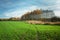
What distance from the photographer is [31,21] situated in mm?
3338

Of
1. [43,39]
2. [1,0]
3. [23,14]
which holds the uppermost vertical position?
[1,0]

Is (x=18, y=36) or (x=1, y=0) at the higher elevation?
(x=1, y=0)

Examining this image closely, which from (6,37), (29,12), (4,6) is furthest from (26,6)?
(6,37)

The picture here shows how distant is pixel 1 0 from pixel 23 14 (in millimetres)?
455

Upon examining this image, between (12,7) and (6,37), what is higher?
(12,7)

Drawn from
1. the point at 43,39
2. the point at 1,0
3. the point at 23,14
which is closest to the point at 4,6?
the point at 1,0

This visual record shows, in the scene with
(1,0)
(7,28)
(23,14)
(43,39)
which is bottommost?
(43,39)

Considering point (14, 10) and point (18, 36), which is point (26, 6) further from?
point (18, 36)

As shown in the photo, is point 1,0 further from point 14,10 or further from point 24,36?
point 24,36

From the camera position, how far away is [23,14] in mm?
3340

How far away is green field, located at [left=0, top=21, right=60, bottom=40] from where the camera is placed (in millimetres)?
3217

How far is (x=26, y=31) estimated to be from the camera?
10.7 ft

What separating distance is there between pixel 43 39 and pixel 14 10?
0.72 m

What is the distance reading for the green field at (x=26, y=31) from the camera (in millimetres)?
3217
